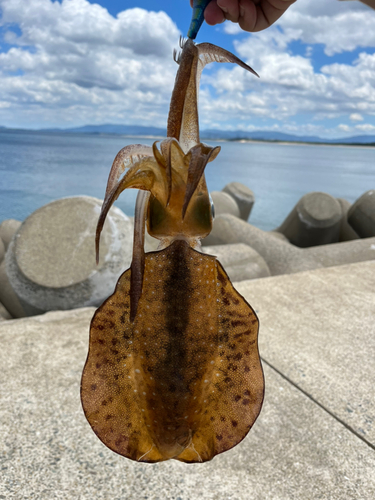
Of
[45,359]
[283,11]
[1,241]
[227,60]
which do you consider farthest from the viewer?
[1,241]

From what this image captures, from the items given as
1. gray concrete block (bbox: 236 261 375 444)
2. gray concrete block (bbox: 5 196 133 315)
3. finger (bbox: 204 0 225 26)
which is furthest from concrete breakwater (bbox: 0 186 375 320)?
finger (bbox: 204 0 225 26)

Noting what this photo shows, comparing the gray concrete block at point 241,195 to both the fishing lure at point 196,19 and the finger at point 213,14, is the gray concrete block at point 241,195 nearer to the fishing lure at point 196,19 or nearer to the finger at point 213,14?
the finger at point 213,14

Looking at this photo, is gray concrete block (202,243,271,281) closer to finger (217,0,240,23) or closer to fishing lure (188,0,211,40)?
finger (217,0,240,23)

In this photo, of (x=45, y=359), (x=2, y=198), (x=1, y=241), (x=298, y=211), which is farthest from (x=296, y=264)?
(x=2, y=198)

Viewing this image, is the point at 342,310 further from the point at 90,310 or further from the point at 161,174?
the point at 161,174

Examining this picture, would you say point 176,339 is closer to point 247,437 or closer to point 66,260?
point 247,437
